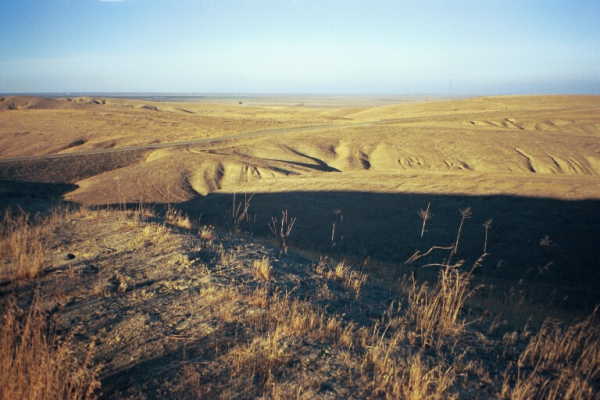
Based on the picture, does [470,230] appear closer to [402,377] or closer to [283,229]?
[283,229]

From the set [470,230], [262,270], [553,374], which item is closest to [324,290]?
[262,270]

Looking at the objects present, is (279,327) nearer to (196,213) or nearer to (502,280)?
(502,280)

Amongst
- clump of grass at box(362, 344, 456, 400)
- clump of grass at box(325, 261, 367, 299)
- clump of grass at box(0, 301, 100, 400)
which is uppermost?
clump of grass at box(0, 301, 100, 400)

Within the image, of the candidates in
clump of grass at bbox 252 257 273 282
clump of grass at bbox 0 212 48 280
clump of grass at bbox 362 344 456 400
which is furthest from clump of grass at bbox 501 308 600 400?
clump of grass at bbox 0 212 48 280

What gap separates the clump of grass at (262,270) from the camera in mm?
5047

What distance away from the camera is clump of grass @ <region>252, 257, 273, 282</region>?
16.6 feet

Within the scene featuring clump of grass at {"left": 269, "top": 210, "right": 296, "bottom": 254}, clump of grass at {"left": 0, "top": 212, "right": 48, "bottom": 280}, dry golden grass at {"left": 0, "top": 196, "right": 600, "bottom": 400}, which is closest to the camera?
dry golden grass at {"left": 0, "top": 196, "right": 600, "bottom": 400}

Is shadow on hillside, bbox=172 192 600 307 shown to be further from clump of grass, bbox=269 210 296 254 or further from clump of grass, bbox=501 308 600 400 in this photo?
clump of grass, bbox=501 308 600 400

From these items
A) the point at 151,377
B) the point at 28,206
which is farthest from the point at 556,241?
the point at 28,206

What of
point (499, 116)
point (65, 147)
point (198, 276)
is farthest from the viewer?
point (499, 116)

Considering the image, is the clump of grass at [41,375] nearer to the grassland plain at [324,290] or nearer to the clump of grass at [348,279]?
the grassland plain at [324,290]

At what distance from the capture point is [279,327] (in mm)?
3574

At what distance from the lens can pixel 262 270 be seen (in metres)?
5.16

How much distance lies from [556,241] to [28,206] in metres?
14.6
